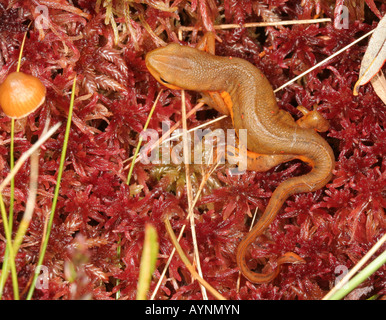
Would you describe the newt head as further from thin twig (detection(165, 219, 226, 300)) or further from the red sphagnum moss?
thin twig (detection(165, 219, 226, 300))

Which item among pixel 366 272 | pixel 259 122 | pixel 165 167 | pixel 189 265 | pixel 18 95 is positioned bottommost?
pixel 189 265

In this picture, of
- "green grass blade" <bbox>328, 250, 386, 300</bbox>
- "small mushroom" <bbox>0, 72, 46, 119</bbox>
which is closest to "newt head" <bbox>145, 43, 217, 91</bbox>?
"small mushroom" <bbox>0, 72, 46, 119</bbox>

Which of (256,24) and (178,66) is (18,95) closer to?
(178,66)

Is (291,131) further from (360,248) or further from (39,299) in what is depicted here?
(39,299)

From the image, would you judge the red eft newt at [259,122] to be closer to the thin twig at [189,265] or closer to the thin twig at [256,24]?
the thin twig at [256,24]

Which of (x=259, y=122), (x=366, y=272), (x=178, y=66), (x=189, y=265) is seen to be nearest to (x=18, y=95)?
(x=178, y=66)

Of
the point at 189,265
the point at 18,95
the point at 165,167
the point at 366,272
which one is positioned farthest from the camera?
the point at 165,167
